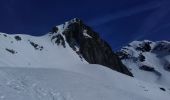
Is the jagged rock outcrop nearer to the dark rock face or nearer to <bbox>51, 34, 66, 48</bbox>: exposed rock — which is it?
the dark rock face

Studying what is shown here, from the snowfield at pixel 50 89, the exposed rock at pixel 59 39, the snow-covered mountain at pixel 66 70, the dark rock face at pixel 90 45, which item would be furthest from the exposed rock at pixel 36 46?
the snowfield at pixel 50 89

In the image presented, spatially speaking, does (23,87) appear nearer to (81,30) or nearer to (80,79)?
(80,79)

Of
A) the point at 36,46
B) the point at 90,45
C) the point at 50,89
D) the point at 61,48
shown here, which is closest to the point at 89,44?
the point at 90,45

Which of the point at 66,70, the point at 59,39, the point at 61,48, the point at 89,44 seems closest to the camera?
the point at 66,70

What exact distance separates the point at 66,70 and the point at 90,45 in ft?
231

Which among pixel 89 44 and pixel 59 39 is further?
pixel 89 44

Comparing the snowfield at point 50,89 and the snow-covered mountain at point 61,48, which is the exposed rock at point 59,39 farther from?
the snowfield at point 50,89

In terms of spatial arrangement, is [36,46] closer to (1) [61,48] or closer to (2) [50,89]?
(1) [61,48]

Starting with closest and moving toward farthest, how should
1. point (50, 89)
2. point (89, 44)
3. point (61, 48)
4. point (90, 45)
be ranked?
point (50, 89) < point (61, 48) < point (89, 44) < point (90, 45)

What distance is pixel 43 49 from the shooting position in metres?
87.5

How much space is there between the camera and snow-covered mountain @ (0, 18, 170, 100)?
71.3ft

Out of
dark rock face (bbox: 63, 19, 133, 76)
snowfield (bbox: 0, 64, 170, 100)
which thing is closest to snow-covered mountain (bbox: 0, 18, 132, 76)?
dark rock face (bbox: 63, 19, 133, 76)

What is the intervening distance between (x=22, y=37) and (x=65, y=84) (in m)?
63.2

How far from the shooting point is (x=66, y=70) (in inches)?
1528
